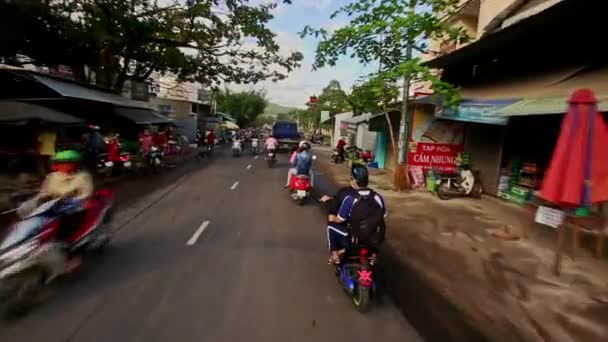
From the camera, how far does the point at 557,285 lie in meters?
5.88

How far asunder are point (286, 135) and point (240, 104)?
46685 millimetres


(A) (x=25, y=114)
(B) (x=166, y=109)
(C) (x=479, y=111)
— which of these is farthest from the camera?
(B) (x=166, y=109)

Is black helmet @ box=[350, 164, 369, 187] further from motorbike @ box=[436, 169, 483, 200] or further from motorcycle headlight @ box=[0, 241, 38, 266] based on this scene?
motorbike @ box=[436, 169, 483, 200]

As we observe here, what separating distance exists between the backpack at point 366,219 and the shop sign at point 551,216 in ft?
10.6

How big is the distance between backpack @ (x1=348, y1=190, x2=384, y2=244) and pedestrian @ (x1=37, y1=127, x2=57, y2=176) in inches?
489

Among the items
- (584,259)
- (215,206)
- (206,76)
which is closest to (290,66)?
(206,76)

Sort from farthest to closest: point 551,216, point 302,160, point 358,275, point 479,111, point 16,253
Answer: point 302,160, point 479,111, point 551,216, point 358,275, point 16,253

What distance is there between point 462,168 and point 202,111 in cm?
4634

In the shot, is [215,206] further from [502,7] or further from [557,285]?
[502,7]

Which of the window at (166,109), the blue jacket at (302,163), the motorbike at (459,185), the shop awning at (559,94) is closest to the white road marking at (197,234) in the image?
the blue jacket at (302,163)

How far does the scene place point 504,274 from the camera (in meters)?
6.24

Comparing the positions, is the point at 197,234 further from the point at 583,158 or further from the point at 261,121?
the point at 261,121

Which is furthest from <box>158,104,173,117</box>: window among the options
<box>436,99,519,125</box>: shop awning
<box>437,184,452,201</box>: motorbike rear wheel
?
<box>436,99,519,125</box>: shop awning

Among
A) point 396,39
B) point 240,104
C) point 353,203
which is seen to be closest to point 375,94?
point 396,39
